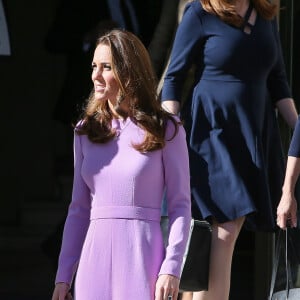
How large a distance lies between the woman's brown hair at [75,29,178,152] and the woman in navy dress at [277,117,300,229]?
0.81m

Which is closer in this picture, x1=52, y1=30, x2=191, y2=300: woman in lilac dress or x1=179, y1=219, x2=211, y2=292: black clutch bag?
x1=52, y1=30, x2=191, y2=300: woman in lilac dress

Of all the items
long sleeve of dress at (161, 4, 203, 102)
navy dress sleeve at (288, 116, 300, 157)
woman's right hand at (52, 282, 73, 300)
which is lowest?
woman's right hand at (52, 282, 73, 300)

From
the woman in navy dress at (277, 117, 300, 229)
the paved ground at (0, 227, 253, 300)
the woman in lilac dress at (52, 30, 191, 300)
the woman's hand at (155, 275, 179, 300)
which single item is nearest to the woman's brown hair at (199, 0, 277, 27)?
the woman in navy dress at (277, 117, 300, 229)

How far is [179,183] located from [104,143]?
27cm

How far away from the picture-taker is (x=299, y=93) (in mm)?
6371

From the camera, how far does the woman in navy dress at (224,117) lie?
16.0 feet

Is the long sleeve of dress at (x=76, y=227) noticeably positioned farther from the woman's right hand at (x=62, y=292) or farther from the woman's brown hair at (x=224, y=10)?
the woman's brown hair at (x=224, y=10)

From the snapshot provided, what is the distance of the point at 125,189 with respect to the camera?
11.9ft

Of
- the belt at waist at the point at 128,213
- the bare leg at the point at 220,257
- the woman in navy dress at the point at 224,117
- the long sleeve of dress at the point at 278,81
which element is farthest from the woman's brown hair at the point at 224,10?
the belt at waist at the point at 128,213

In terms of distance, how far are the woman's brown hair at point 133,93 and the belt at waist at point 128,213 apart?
0.20 meters

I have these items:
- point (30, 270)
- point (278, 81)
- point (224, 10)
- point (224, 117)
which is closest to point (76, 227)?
point (224, 117)

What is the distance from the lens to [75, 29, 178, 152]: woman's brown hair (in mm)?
3689

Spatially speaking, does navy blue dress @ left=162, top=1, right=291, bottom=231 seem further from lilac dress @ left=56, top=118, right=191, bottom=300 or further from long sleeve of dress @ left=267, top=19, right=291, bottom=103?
lilac dress @ left=56, top=118, right=191, bottom=300

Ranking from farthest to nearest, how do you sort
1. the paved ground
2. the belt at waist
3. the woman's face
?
the paved ground, the woman's face, the belt at waist
